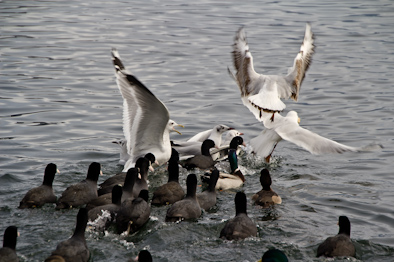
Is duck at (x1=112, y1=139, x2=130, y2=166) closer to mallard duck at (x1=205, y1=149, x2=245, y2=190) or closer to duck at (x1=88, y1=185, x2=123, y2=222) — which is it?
mallard duck at (x1=205, y1=149, x2=245, y2=190)

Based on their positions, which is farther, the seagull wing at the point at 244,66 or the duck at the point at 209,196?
the seagull wing at the point at 244,66

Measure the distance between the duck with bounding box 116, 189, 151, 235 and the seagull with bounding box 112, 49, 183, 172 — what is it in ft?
7.48

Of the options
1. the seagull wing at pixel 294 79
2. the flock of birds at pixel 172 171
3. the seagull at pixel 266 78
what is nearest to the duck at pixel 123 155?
the flock of birds at pixel 172 171

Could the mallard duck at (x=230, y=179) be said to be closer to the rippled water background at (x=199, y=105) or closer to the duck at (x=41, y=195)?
the rippled water background at (x=199, y=105)

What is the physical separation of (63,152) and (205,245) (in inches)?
220

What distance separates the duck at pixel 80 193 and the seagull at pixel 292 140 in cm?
343

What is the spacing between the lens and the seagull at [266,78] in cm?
1263

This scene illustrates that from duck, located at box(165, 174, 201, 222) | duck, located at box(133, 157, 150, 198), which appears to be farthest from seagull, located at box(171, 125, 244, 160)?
duck, located at box(165, 174, 201, 222)

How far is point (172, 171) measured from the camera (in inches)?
398

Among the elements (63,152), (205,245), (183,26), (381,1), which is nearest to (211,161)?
(63,152)

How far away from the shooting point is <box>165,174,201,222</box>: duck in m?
8.73

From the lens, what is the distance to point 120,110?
16.2 metres

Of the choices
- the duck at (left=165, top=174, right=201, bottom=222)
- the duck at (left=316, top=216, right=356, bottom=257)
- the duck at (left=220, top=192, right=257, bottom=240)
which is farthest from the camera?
the duck at (left=165, top=174, right=201, bottom=222)

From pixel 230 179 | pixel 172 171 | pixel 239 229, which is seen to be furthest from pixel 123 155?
pixel 239 229
